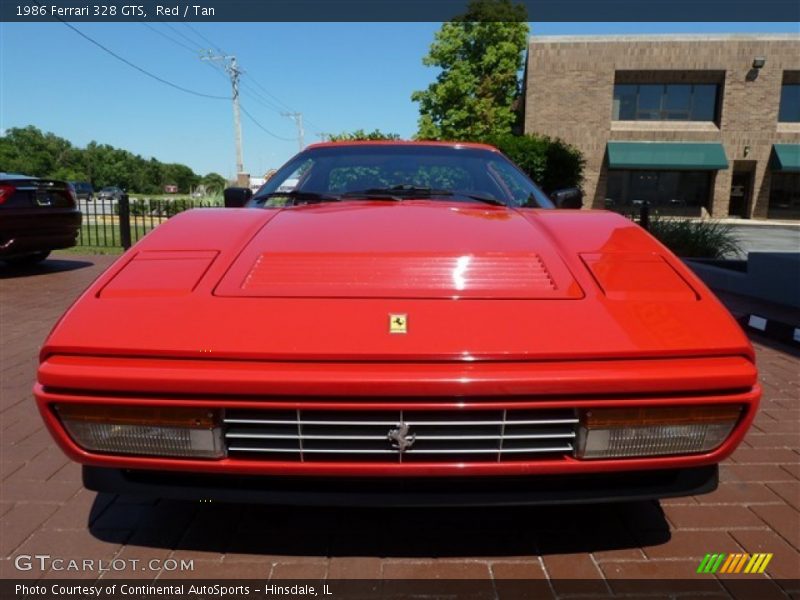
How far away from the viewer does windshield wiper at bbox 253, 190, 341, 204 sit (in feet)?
8.09

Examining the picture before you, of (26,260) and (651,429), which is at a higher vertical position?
(651,429)

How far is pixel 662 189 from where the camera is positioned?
27.2 metres

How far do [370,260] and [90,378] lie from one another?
2.71ft

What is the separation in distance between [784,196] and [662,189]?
19.0 feet

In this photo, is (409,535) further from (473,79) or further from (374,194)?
(473,79)

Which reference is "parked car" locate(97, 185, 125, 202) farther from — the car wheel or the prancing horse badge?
the prancing horse badge

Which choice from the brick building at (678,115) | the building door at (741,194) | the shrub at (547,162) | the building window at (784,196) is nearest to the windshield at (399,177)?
the shrub at (547,162)

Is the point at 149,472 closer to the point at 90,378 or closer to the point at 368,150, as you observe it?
the point at 90,378

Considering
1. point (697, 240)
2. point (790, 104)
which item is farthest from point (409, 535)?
point (790, 104)

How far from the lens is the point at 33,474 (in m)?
2.33

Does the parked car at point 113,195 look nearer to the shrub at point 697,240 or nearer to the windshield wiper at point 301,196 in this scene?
the windshield wiper at point 301,196

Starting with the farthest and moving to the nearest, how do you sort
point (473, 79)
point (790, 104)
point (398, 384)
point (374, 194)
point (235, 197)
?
point (473, 79) < point (790, 104) < point (235, 197) < point (374, 194) < point (398, 384)

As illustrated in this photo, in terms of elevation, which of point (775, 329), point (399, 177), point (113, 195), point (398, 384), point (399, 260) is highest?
point (399, 177)

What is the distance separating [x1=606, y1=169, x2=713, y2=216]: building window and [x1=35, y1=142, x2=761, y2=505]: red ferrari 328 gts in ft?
89.5
